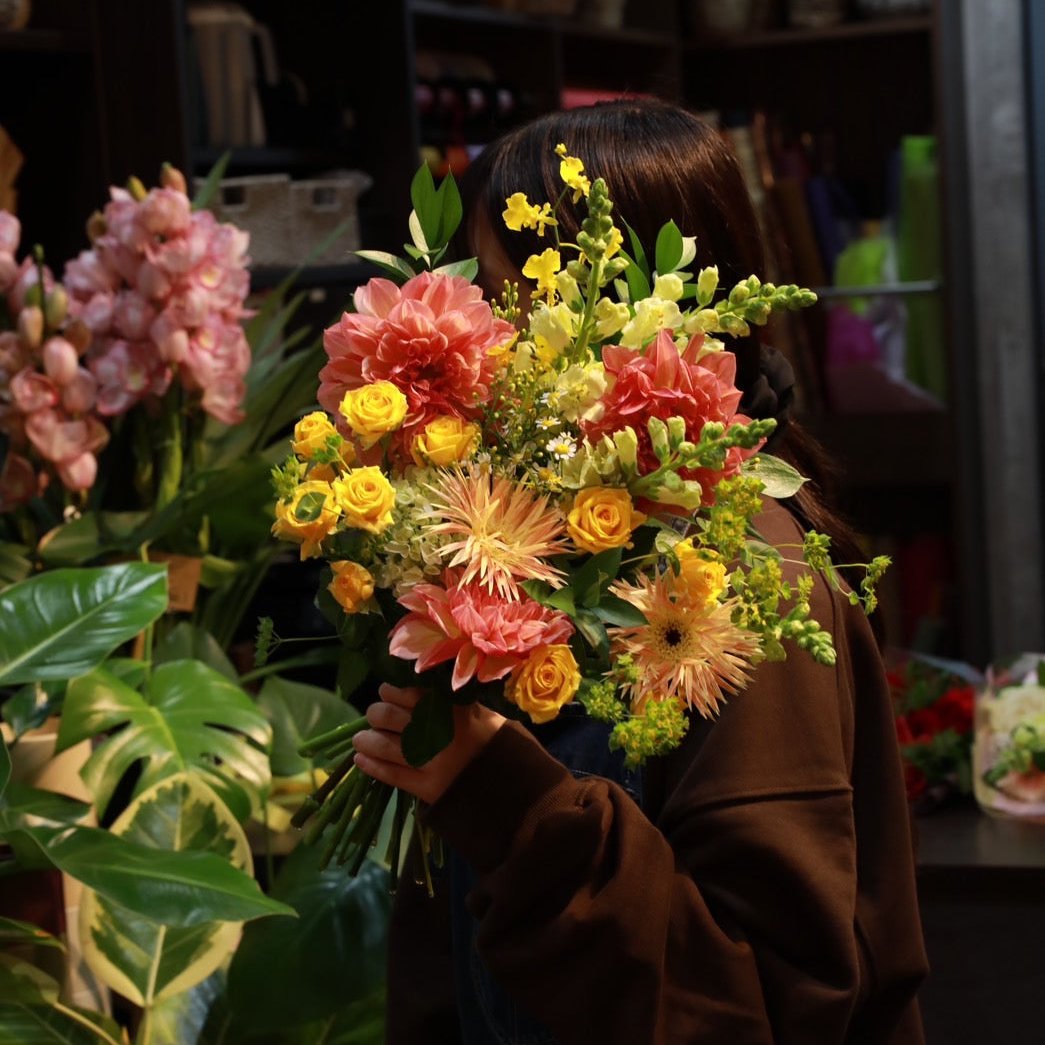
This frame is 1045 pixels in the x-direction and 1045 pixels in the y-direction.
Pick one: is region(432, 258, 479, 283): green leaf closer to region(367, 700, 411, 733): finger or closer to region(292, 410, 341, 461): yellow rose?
region(292, 410, 341, 461): yellow rose

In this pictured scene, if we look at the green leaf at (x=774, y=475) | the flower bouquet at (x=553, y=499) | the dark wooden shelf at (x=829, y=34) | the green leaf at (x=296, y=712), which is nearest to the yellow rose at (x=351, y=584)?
the flower bouquet at (x=553, y=499)

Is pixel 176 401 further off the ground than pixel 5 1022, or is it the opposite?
pixel 176 401

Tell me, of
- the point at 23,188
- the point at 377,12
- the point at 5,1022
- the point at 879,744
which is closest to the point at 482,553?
the point at 879,744

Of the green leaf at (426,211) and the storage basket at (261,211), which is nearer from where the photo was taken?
the green leaf at (426,211)

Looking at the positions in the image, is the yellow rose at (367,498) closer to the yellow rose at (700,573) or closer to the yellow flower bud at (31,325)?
the yellow rose at (700,573)

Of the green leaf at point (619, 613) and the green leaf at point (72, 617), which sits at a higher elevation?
the green leaf at point (619, 613)

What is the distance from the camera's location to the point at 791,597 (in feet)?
2.97

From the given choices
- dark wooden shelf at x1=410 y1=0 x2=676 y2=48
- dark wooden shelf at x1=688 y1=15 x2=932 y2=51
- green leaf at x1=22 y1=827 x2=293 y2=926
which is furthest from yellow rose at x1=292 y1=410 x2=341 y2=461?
dark wooden shelf at x1=688 y1=15 x2=932 y2=51

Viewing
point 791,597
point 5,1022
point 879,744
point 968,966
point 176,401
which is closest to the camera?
point 791,597

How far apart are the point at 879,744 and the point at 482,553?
0.35 m

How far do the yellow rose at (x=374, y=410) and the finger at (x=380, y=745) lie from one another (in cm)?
18

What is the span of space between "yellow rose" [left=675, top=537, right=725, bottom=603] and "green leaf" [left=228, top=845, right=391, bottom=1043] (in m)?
0.84

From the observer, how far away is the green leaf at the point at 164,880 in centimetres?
123

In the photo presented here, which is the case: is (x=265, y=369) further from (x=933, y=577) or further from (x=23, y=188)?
(x=933, y=577)
